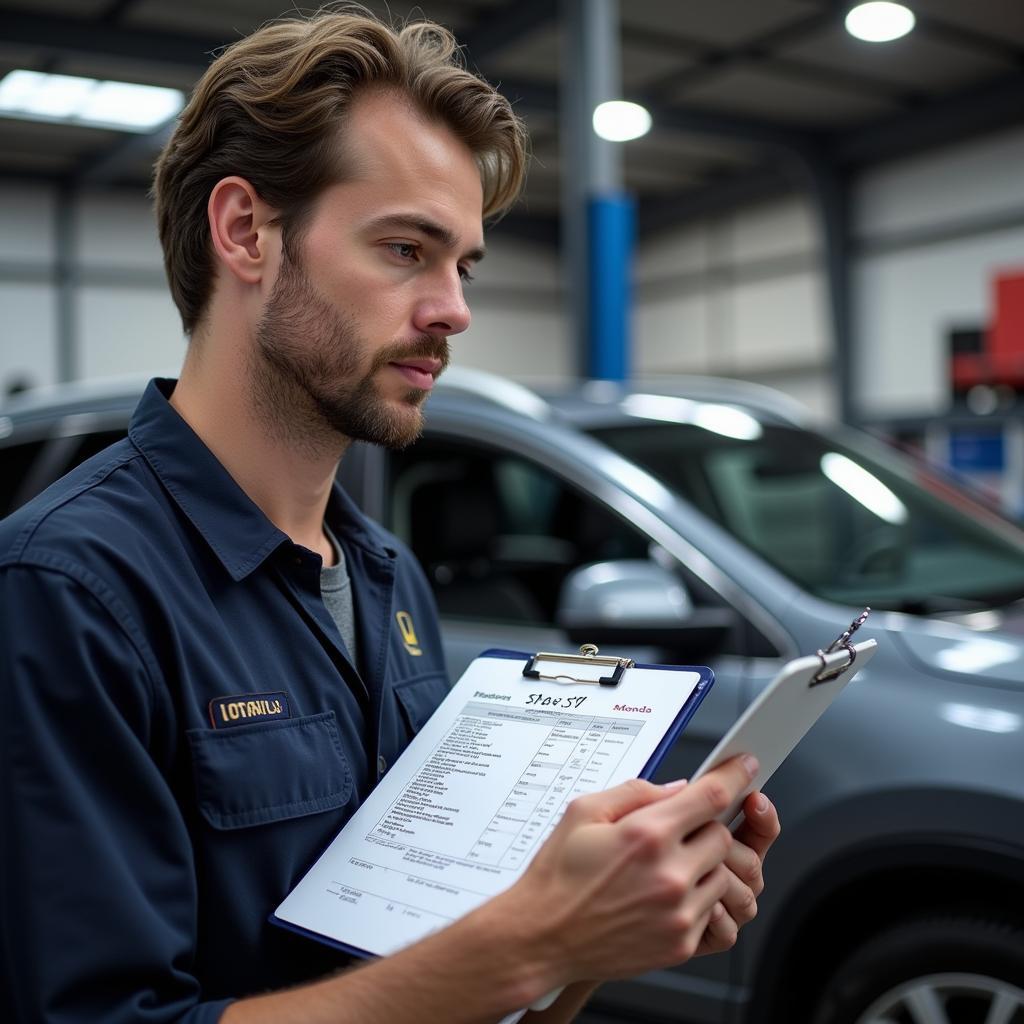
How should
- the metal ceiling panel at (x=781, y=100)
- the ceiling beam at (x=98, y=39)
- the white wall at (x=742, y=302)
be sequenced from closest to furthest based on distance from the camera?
the ceiling beam at (x=98, y=39) < the metal ceiling panel at (x=781, y=100) < the white wall at (x=742, y=302)

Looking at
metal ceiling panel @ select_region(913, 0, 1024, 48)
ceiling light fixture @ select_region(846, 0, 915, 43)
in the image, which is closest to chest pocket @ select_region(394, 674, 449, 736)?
ceiling light fixture @ select_region(846, 0, 915, 43)

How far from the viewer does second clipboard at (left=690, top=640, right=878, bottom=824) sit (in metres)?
0.94

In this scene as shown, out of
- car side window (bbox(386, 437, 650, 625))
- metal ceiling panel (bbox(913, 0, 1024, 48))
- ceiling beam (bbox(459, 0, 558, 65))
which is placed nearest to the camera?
car side window (bbox(386, 437, 650, 625))

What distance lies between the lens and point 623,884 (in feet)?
2.88

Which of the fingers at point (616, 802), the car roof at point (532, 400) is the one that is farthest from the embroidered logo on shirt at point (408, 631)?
the car roof at point (532, 400)

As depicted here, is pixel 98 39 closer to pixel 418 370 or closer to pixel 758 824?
pixel 418 370

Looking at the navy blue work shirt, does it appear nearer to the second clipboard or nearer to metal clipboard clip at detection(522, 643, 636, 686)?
metal clipboard clip at detection(522, 643, 636, 686)

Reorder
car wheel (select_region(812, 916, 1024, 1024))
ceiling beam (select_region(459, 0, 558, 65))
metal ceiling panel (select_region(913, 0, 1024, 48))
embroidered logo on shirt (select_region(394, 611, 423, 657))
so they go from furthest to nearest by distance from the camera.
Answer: metal ceiling panel (select_region(913, 0, 1024, 48))
ceiling beam (select_region(459, 0, 558, 65))
car wheel (select_region(812, 916, 1024, 1024))
embroidered logo on shirt (select_region(394, 611, 423, 657))

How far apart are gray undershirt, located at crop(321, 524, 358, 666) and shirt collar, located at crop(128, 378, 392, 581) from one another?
0.48 feet

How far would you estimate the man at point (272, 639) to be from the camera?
2.99 feet

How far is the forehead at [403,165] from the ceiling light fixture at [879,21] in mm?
8354

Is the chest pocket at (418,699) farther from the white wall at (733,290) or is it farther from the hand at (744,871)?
the white wall at (733,290)

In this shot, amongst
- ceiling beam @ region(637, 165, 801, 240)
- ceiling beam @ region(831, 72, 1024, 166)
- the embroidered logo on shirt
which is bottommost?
the embroidered logo on shirt

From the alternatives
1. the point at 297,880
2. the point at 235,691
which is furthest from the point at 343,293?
the point at 297,880
